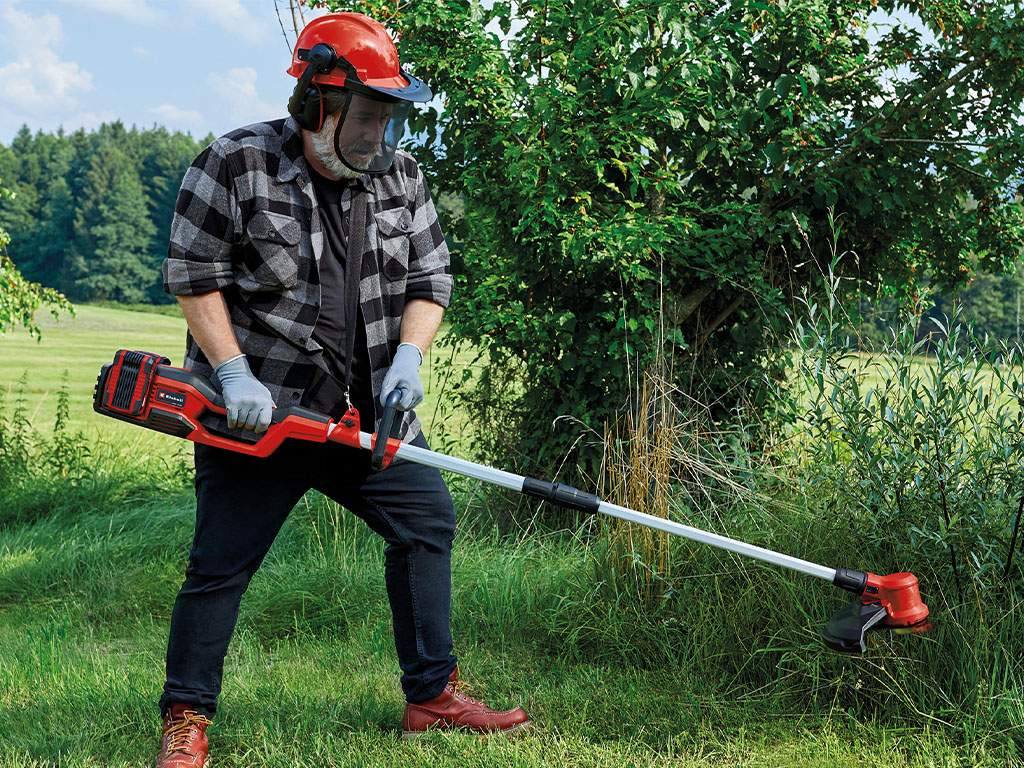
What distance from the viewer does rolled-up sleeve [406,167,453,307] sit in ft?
9.92

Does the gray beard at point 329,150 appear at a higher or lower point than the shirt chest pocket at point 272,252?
higher

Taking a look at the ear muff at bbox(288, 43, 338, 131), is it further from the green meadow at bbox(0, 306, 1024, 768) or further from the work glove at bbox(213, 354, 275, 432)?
the green meadow at bbox(0, 306, 1024, 768)

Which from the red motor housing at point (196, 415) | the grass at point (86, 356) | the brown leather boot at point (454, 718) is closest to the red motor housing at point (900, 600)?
the brown leather boot at point (454, 718)

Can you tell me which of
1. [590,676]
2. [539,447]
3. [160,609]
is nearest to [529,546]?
[539,447]

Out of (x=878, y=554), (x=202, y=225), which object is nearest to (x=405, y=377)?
(x=202, y=225)

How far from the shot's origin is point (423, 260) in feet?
9.95

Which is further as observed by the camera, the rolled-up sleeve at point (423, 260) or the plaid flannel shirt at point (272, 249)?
the rolled-up sleeve at point (423, 260)

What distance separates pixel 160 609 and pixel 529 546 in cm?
160

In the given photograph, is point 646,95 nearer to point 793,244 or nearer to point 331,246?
point 793,244

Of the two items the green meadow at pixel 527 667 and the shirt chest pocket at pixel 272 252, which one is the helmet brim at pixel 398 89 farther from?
the green meadow at pixel 527 667

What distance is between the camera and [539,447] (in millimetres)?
5121

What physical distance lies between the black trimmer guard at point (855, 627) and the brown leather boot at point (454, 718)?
979mm

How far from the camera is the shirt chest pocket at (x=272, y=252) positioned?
266 centimetres

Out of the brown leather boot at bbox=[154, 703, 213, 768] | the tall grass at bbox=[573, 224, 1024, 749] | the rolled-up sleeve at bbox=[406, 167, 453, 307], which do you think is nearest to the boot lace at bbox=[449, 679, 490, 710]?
the tall grass at bbox=[573, 224, 1024, 749]
